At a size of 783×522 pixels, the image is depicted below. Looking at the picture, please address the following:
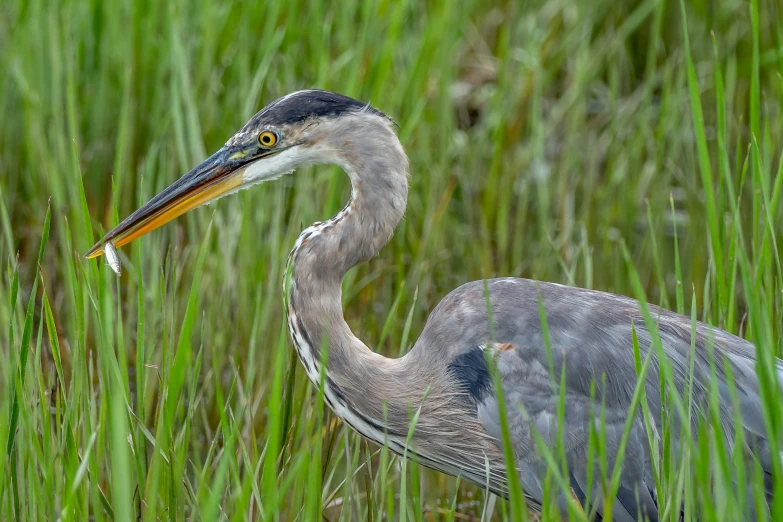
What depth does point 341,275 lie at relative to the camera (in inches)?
93.3

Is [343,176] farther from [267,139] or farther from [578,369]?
[578,369]

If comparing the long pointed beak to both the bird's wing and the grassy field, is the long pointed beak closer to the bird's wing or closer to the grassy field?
the grassy field

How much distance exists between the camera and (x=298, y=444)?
240 cm

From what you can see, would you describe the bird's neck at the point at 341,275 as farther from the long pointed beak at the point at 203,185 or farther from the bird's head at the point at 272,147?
the long pointed beak at the point at 203,185

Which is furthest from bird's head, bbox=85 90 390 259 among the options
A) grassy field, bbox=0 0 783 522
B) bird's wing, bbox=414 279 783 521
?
bird's wing, bbox=414 279 783 521

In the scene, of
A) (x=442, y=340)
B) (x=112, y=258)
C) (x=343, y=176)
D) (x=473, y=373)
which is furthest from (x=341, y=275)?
(x=343, y=176)

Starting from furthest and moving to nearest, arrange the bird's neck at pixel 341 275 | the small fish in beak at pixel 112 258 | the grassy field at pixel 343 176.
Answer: the grassy field at pixel 343 176, the bird's neck at pixel 341 275, the small fish in beak at pixel 112 258

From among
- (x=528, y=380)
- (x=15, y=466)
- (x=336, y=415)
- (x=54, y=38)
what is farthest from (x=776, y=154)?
(x=15, y=466)

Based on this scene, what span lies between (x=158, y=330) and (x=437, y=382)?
798 millimetres

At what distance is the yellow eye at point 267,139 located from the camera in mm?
2373

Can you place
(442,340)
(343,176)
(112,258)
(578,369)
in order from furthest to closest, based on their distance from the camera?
1. (343,176)
2. (442,340)
3. (578,369)
4. (112,258)

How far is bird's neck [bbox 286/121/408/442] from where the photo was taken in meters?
A: 2.32

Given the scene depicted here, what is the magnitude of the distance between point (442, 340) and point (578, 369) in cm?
32

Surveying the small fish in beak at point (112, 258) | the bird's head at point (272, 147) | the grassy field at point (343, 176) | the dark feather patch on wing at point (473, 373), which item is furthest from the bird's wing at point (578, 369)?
the small fish in beak at point (112, 258)
